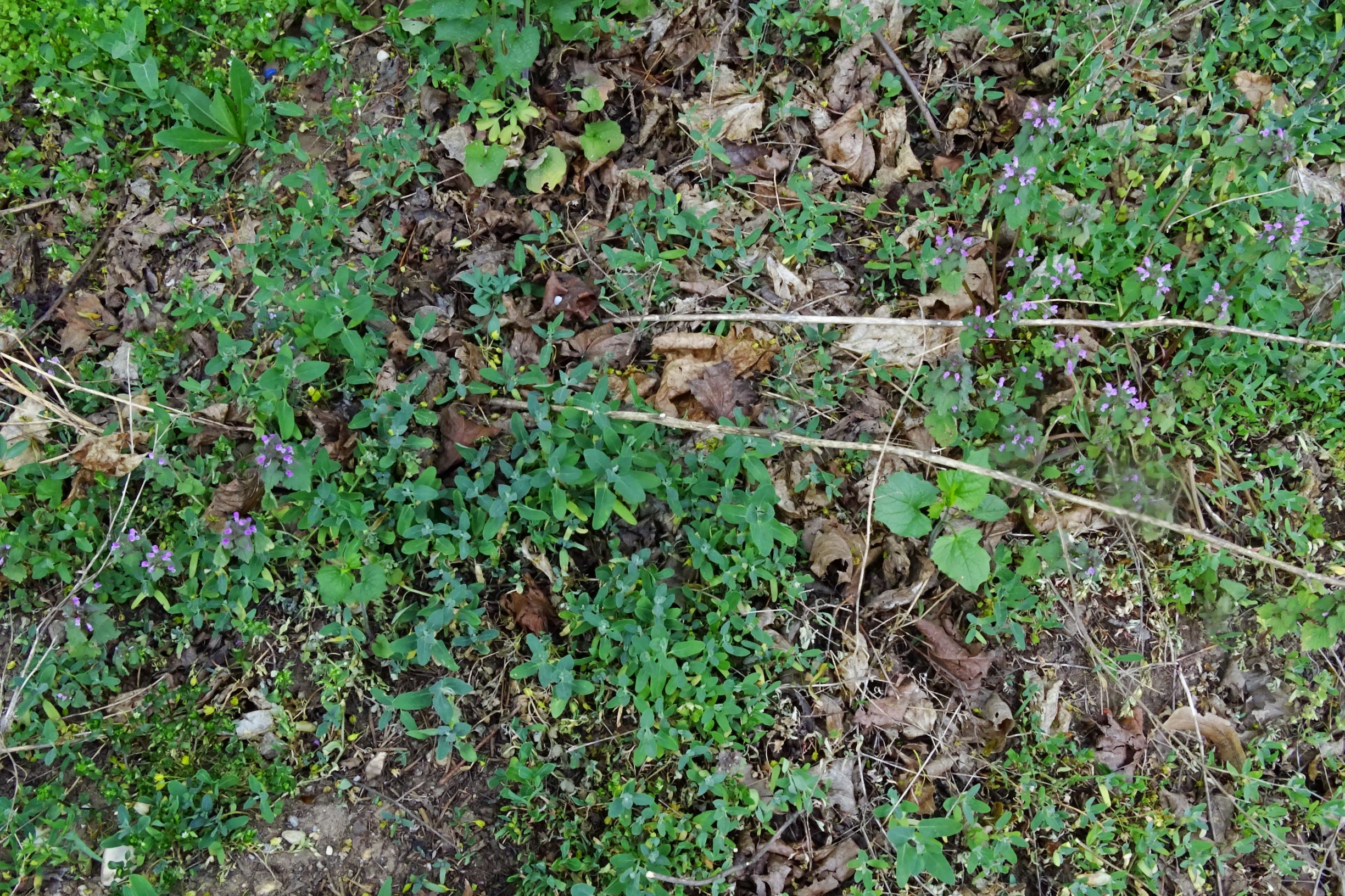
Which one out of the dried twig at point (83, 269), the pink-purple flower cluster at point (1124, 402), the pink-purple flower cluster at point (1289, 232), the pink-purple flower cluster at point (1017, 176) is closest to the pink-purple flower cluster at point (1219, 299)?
the pink-purple flower cluster at point (1289, 232)

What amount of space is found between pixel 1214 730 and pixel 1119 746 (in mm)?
416

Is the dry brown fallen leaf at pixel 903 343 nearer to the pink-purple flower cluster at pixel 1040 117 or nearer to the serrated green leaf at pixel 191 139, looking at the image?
the pink-purple flower cluster at pixel 1040 117

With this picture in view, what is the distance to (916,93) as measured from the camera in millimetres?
3707

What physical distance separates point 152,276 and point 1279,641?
4.82m

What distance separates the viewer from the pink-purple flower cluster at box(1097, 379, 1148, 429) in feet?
10.8

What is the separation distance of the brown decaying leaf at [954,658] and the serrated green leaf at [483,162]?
243cm

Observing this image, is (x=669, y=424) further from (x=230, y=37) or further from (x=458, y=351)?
(x=230, y=37)

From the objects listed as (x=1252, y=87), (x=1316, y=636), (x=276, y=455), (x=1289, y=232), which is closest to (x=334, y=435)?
(x=276, y=455)

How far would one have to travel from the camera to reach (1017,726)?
124 inches

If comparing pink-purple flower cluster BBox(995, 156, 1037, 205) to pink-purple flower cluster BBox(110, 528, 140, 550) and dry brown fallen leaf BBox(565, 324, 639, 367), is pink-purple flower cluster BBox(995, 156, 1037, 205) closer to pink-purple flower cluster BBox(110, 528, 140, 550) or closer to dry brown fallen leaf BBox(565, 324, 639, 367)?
dry brown fallen leaf BBox(565, 324, 639, 367)

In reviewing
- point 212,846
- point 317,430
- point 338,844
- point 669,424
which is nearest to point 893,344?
point 669,424

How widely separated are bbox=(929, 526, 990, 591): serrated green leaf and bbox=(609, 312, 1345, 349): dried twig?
91cm

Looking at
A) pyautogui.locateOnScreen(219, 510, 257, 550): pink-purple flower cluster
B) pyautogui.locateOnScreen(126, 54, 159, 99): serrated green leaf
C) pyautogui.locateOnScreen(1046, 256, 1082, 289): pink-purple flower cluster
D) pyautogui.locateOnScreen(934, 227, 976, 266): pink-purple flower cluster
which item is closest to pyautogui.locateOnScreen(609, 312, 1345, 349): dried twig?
pyautogui.locateOnScreen(1046, 256, 1082, 289): pink-purple flower cluster

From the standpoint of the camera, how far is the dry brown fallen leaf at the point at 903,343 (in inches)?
135
